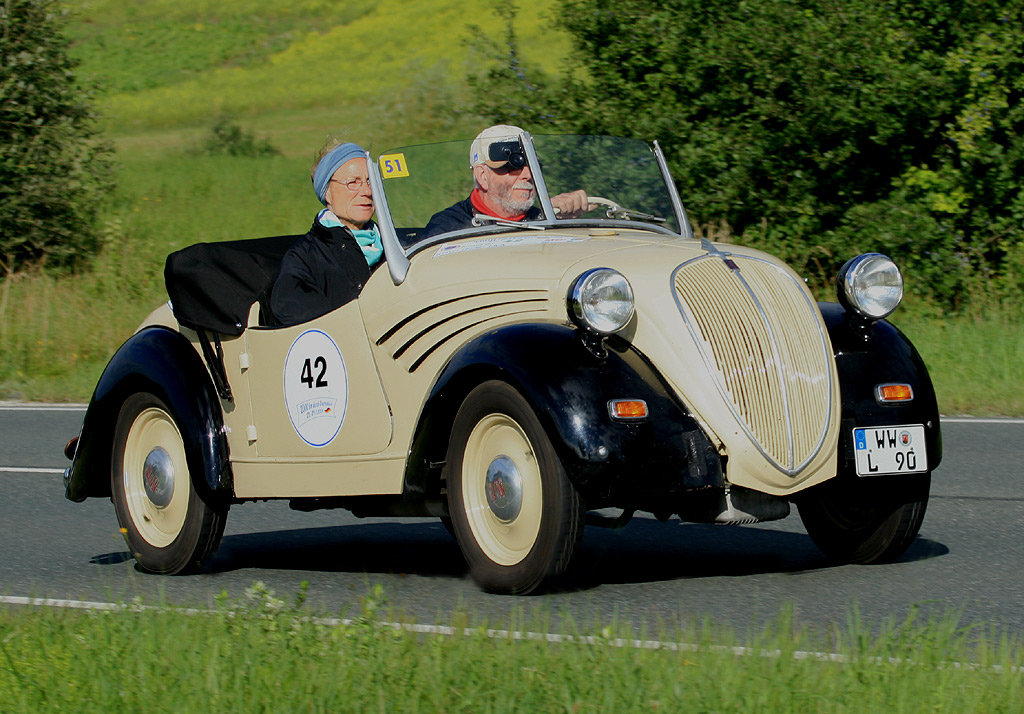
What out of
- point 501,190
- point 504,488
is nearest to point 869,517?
point 504,488

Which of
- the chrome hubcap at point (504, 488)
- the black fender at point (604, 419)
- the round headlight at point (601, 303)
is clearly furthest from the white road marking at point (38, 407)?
the round headlight at point (601, 303)

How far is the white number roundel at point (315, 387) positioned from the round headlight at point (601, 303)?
130cm

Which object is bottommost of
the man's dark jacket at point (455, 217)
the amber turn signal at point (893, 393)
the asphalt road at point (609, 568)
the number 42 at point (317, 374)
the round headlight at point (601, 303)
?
the asphalt road at point (609, 568)

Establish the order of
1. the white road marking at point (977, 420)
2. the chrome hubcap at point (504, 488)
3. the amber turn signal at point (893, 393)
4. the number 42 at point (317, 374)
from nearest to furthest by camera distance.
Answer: the chrome hubcap at point (504, 488) < the amber turn signal at point (893, 393) < the number 42 at point (317, 374) < the white road marking at point (977, 420)

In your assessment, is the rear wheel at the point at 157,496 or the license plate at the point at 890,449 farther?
the rear wheel at the point at 157,496

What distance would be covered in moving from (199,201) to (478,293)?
23.8 meters

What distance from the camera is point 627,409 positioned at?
527cm

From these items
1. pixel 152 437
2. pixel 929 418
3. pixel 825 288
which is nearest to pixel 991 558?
pixel 929 418

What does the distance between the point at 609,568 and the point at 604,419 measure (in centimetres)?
136

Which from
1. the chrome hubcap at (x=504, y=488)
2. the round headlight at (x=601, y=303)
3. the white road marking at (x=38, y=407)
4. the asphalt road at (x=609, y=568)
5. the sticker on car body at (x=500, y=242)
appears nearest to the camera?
the round headlight at (x=601, y=303)

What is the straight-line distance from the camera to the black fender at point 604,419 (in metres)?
5.20

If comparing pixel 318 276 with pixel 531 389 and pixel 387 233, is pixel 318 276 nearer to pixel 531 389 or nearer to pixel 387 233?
pixel 387 233

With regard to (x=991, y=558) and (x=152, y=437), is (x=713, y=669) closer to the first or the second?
(x=991, y=558)

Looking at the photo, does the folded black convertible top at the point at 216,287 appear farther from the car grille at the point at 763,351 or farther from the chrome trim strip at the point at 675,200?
the car grille at the point at 763,351
